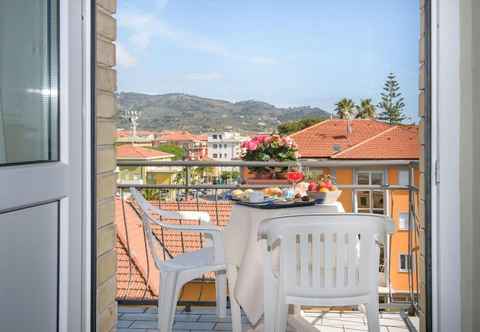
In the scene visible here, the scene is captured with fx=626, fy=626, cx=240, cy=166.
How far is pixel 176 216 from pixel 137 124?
16.8 feet

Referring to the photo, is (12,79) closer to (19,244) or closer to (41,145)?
(41,145)

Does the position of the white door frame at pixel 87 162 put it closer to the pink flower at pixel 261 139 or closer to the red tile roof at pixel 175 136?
the pink flower at pixel 261 139

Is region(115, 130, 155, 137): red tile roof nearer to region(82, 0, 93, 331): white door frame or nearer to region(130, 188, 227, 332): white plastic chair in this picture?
region(130, 188, 227, 332): white plastic chair

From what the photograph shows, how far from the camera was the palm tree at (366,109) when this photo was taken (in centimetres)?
1124

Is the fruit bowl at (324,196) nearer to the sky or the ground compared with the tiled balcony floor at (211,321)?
nearer to the sky

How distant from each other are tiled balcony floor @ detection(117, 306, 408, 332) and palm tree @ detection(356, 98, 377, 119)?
7557 millimetres

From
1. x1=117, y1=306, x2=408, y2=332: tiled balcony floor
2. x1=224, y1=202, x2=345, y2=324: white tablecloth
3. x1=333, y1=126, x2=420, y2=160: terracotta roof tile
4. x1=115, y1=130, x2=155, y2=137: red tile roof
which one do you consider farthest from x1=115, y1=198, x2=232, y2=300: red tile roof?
x1=333, y1=126, x2=420, y2=160: terracotta roof tile

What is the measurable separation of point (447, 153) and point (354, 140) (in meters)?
8.66

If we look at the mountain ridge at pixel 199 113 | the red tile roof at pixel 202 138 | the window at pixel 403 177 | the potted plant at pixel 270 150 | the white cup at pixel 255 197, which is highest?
the mountain ridge at pixel 199 113

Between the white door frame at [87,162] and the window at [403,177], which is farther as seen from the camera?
the window at [403,177]

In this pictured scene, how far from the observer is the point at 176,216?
3660 millimetres

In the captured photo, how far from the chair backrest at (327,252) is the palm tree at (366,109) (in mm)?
8800

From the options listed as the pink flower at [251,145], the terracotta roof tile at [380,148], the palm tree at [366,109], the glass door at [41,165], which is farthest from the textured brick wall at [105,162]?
the palm tree at [366,109]

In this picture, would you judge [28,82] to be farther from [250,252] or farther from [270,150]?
[270,150]
